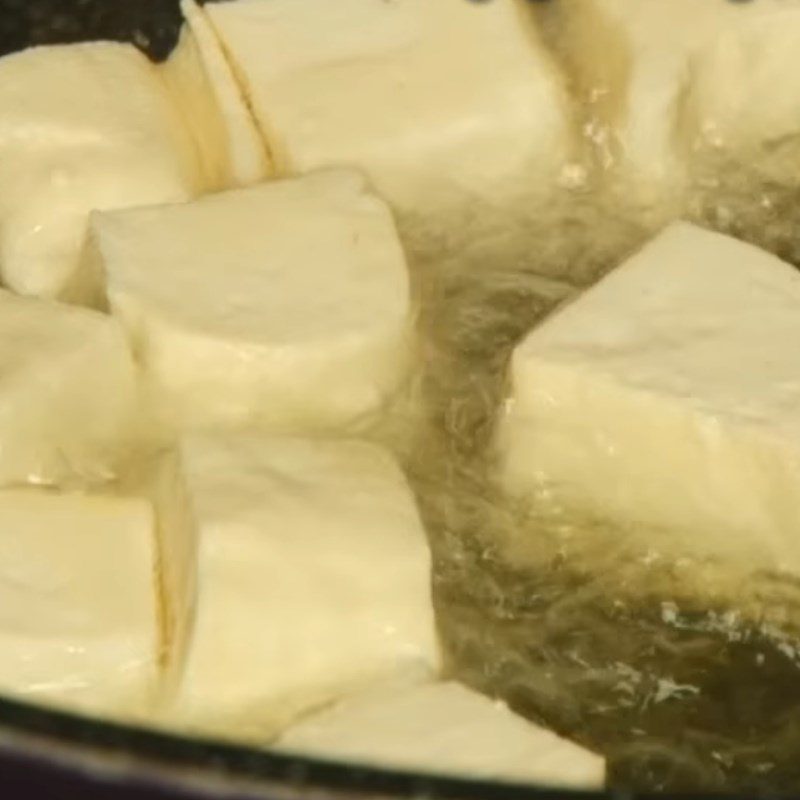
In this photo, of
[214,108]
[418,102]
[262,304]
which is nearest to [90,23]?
[214,108]

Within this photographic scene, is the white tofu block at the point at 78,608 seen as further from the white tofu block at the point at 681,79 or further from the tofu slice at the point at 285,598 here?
the white tofu block at the point at 681,79

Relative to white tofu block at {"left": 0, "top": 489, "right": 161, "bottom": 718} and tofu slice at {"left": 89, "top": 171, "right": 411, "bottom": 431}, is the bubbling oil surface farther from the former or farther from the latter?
white tofu block at {"left": 0, "top": 489, "right": 161, "bottom": 718}

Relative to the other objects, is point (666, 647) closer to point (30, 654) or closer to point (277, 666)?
point (277, 666)

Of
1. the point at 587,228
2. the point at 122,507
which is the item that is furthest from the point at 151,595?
the point at 587,228

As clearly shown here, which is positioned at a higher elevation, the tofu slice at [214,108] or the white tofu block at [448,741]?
the tofu slice at [214,108]

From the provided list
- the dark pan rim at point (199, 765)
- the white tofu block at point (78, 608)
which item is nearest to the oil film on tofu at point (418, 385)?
the white tofu block at point (78, 608)

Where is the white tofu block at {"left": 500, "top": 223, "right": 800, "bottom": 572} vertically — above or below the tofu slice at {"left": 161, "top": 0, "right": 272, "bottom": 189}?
below

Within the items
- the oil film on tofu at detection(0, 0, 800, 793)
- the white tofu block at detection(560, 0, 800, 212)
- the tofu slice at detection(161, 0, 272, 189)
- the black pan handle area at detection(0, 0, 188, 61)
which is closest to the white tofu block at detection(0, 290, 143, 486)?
the oil film on tofu at detection(0, 0, 800, 793)
